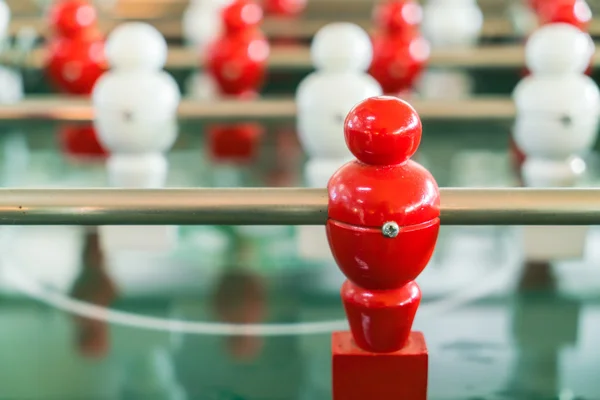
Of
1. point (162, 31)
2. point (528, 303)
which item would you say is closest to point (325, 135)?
point (528, 303)

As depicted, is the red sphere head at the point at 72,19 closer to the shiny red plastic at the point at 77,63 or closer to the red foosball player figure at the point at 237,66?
the shiny red plastic at the point at 77,63

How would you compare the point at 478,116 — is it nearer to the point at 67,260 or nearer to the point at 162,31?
the point at 67,260

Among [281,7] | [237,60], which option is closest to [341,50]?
[237,60]

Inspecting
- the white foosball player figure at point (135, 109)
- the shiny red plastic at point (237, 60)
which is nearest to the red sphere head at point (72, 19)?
the shiny red plastic at point (237, 60)

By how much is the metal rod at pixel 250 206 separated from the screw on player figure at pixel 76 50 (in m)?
0.86

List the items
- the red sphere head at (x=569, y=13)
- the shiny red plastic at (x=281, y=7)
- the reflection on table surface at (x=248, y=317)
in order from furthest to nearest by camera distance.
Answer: the shiny red plastic at (x=281, y=7) → the red sphere head at (x=569, y=13) → the reflection on table surface at (x=248, y=317)

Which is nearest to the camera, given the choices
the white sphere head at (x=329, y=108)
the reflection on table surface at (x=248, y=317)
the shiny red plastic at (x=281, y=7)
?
the reflection on table surface at (x=248, y=317)

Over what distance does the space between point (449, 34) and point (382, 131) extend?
54.7 inches

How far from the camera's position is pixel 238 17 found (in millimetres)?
1451

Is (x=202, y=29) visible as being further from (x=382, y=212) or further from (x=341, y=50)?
(x=382, y=212)

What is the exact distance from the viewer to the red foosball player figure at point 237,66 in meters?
1.47

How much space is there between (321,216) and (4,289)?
0.66 metres

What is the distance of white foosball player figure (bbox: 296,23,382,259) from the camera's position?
109 centimetres

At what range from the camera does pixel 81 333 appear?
984mm
